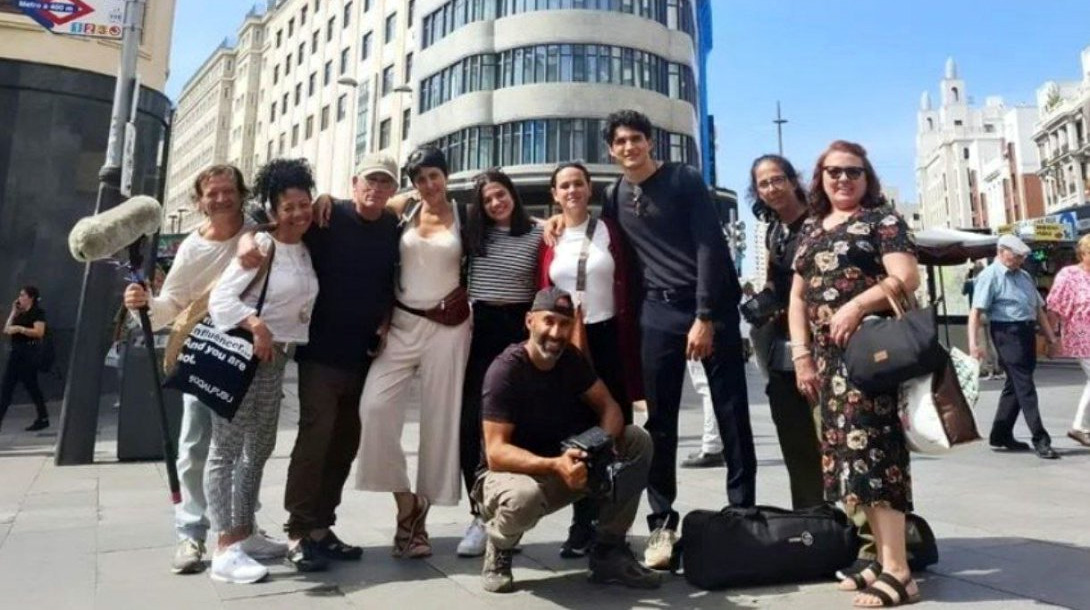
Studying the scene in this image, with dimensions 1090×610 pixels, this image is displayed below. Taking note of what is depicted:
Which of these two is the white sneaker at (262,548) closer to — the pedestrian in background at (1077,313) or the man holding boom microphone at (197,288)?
the man holding boom microphone at (197,288)

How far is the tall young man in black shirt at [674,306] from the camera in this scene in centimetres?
333

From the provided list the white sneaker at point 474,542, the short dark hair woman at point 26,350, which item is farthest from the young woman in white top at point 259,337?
the short dark hair woman at point 26,350

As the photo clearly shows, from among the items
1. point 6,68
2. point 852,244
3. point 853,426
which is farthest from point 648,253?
point 6,68

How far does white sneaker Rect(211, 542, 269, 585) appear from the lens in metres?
3.10

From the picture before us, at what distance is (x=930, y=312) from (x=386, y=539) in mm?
2929

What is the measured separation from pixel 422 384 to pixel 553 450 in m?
0.84

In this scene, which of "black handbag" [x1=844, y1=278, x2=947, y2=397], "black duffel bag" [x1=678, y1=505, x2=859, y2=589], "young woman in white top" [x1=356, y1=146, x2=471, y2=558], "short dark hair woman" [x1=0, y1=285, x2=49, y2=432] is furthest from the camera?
"short dark hair woman" [x1=0, y1=285, x2=49, y2=432]

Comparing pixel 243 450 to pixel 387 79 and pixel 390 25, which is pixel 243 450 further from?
pixel 390 25

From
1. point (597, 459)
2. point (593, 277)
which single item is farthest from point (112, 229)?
point (597, 459)

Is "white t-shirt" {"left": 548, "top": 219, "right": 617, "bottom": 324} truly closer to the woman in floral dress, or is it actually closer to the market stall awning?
the woman in floral dress

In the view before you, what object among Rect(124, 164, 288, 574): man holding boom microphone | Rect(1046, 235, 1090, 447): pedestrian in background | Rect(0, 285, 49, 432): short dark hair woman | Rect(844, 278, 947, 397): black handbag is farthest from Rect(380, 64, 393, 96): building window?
Rect(844, 278, 947, 397): black handbag

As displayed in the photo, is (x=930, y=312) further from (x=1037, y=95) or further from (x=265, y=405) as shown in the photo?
(x=1037, y=95)

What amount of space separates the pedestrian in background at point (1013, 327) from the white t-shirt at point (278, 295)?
18.4 ft

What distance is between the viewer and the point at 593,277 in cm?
338
